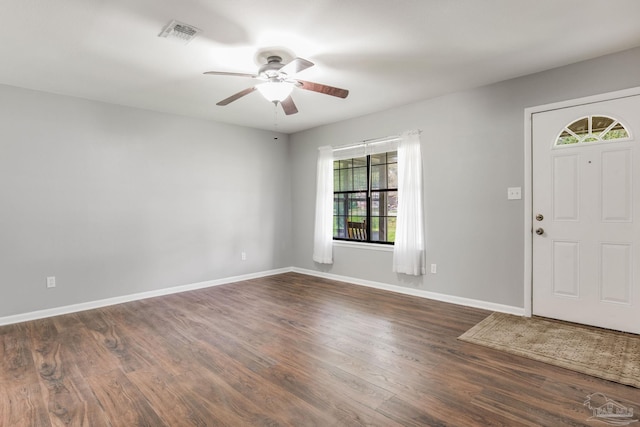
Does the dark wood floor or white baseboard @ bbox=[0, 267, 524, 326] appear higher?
white baseboard @ bbox=[0, 267, 524, 326]

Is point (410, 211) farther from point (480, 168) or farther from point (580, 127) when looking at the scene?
point (580, 127)

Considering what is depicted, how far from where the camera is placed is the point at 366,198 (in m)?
5.19

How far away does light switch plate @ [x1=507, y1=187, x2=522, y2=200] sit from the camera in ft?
11.8

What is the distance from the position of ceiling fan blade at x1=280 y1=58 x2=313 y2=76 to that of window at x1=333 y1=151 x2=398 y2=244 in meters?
2.45

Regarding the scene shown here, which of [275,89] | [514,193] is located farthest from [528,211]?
[275,89]

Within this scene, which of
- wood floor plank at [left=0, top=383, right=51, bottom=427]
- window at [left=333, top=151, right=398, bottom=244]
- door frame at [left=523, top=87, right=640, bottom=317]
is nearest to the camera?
wood floor plank at [left=0, top=383, right=51, bottom=427]

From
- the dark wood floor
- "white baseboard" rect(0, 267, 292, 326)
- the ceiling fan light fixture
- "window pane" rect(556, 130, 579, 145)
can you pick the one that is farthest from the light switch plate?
"white baseboard" rect(0, 267, 292, 326)

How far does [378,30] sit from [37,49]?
2.83 m

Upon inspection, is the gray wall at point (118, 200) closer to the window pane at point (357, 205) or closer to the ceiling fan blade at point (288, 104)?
the window pane at point (357, 205)

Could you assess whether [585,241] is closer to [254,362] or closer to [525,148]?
[525,148]

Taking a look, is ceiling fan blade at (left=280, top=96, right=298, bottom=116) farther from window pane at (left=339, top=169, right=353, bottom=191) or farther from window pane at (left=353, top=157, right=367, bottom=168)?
window pane at (left=339, top=169, right=353, bottom=191)

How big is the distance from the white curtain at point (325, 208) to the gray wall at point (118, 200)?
0.97 metres

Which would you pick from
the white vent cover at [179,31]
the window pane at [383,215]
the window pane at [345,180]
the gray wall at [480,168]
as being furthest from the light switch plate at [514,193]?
the white vent cover at [179,31]

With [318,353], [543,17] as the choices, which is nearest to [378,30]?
[543,17]
